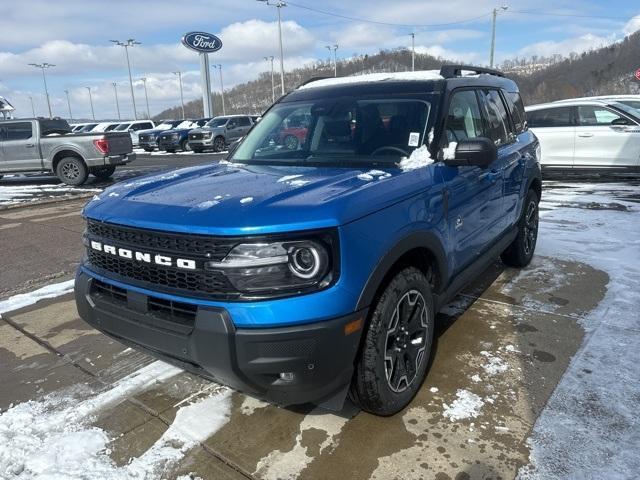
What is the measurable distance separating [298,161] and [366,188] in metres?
0.98

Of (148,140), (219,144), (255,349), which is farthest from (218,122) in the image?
(255,349)

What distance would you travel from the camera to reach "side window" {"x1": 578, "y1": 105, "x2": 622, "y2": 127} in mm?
10547

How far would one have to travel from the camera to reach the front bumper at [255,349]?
2.14 metres

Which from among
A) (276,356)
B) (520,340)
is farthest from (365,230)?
(520,340)

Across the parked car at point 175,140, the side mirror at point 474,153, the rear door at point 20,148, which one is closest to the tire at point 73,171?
the rear door at point 20,148

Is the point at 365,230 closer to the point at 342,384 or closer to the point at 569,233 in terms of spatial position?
the point at 342,384

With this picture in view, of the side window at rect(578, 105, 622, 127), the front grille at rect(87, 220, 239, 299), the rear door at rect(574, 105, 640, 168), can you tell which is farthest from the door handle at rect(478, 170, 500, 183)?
the side window at rect(578, 105, 622, 127)

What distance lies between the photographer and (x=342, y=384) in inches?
92.7

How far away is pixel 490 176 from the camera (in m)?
3.78

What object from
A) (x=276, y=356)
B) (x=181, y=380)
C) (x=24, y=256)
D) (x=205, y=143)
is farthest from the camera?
(x=205, y=143)

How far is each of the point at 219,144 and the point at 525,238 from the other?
72.2 feet

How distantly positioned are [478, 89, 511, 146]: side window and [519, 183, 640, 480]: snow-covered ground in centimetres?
163

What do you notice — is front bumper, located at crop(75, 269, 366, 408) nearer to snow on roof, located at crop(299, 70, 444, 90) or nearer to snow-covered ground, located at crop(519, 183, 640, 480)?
snow-covered ground, located at crop(519, 183, 640, 480)

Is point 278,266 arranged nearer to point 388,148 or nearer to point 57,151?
point 388,148
